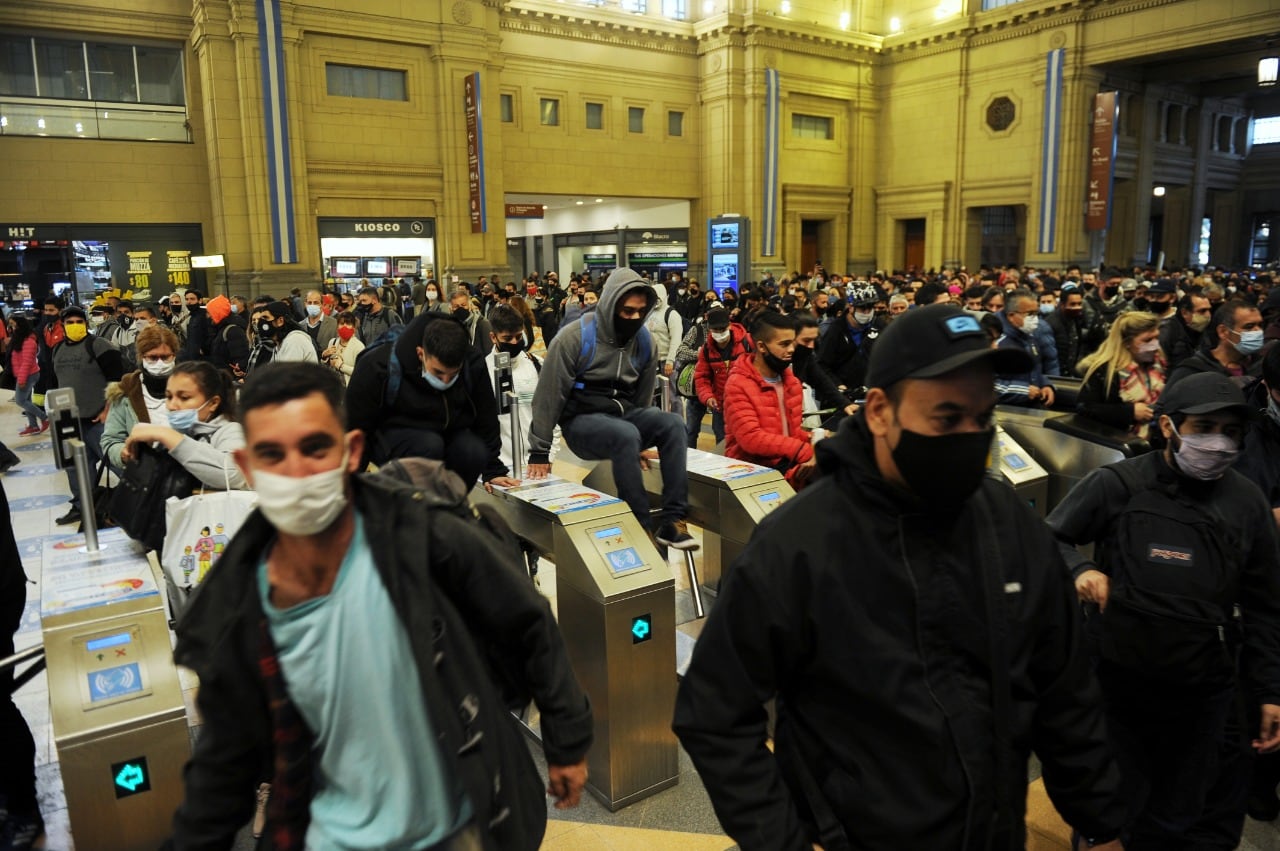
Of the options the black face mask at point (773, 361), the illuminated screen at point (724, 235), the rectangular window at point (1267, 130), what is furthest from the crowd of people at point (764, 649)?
the rectangular window at point (1267, 130)

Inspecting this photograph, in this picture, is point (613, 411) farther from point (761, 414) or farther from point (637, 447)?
point (761, 414)

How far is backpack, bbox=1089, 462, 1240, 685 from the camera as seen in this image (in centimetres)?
276

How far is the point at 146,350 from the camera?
16.6ft

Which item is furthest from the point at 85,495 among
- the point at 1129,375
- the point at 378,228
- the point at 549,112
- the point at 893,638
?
the point at 549,112

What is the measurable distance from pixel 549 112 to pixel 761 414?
21.5m

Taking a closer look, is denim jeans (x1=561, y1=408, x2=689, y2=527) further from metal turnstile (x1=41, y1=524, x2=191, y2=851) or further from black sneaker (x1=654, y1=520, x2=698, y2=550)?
metal turnstile (x1=41, y1=524, x2=191, y2=851)

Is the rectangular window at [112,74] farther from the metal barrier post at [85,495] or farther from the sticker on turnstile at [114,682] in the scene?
the sticker on turnstile at [114,682]

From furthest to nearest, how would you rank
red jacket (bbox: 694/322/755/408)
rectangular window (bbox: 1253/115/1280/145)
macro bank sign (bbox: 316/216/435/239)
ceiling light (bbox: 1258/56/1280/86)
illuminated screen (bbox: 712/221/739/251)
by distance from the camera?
rectangular window (bbox: 1253/115/1280/145) < macro bank sign (bbox: 316/216/435/239) < illuminated screen (bbox: 712/221/739/251) < ceiling light (bbox: 1258/56/1280/86) < red jacket (bbox: 694/322/755/408)

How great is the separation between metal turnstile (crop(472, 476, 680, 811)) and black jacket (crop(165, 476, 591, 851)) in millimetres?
1623

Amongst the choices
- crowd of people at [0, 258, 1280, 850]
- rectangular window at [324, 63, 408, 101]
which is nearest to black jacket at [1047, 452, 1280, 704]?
crowd of people at [0, 258, 1280, 850]

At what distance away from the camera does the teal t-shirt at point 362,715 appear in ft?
5.69

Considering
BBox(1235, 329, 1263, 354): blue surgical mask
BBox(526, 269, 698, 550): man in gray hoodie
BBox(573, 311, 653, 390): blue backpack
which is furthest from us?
→ BBox(1235, 329, 1263, 354): blue surgical mask

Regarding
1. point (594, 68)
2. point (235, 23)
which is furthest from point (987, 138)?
point (235, 23)

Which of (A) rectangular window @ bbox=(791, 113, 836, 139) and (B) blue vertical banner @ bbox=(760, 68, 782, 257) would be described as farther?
(A) rectangular window @ bbox=(791, 113, 836, 139)
